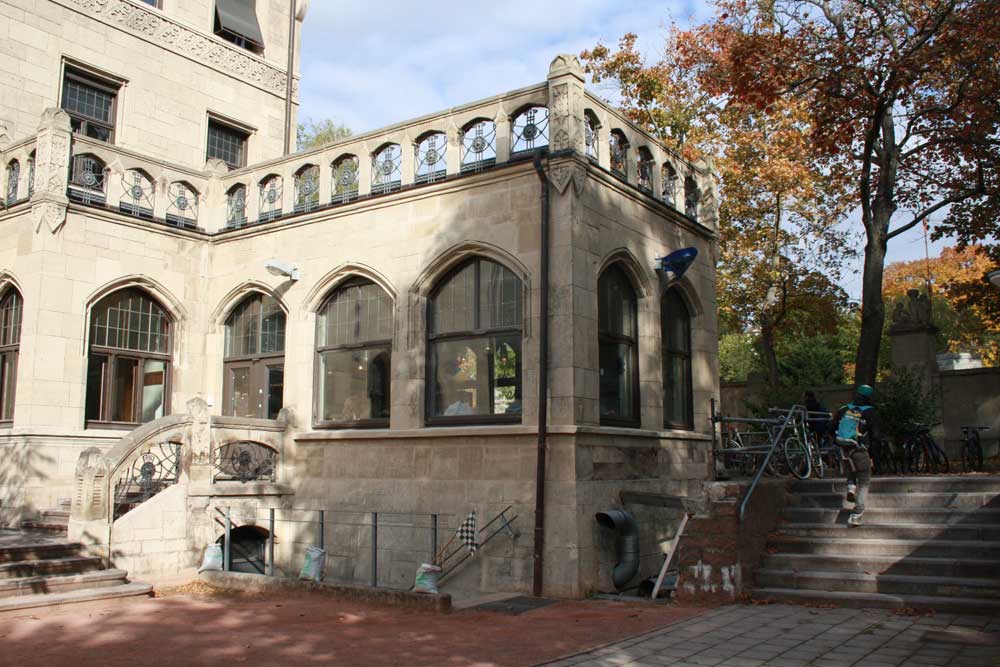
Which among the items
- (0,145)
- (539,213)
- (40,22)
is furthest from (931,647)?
(40,22)

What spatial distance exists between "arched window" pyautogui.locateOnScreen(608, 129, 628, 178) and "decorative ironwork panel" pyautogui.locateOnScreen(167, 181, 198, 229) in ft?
26.9

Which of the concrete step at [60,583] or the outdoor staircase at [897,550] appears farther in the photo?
the concrete step at [60,583]

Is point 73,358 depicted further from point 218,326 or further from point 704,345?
point 704,345

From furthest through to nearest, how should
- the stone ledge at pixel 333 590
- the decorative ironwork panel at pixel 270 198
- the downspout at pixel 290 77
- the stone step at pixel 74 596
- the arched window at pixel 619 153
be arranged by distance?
the downspout at pixel 290 77
the decorative ironwork panel at pixel 270 198
the arched window at pixel 619 153
the stone ledge at pixel 333 590
the stone step at pixel 74 596

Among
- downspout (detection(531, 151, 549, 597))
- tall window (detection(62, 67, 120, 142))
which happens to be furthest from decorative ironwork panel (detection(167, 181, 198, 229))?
downspout (detection(531, 151, 549, 597))

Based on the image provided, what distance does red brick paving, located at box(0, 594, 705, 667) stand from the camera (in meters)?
7.82

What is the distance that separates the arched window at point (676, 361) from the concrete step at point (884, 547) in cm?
402

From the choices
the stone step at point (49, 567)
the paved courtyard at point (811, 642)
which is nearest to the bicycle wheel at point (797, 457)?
the paved courtyard at point (811, 642)

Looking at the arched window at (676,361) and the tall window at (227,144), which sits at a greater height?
the tall window at (227,144)

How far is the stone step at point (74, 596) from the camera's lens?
1002cm

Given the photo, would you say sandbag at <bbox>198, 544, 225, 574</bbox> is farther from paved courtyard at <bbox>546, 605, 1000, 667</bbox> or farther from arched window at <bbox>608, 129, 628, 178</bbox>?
arched window at <bbox>608, 129, 628, 178</bbox>

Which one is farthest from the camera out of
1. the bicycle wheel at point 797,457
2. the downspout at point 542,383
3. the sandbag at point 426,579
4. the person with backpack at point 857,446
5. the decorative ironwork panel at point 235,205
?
the decorative ironwork panel at point 235,205

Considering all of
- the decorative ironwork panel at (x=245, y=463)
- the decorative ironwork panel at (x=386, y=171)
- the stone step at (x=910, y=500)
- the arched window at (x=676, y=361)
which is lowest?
the stone step at (x=910, y=500)

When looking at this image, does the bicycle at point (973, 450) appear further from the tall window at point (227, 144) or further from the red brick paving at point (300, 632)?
the tall window at point (227, 144)
